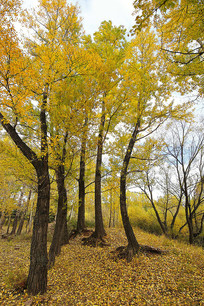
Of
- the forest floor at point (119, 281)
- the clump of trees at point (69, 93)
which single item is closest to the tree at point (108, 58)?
the clump of trees at point (69, 93)

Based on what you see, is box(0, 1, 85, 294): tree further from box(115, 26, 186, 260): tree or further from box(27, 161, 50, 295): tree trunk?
box(115, 26, 186, 260): tree

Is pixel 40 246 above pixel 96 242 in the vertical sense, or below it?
above

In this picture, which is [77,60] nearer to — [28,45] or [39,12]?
[28,45]

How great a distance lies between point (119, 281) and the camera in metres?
→ 3.67

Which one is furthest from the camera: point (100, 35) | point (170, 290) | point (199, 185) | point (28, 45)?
point (199, 185)

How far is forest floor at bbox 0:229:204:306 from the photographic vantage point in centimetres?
301

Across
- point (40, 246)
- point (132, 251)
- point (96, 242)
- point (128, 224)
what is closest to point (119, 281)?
point (132, 251)

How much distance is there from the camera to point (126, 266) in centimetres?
426

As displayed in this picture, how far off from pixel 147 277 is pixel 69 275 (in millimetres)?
2257

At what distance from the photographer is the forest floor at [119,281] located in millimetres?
3006

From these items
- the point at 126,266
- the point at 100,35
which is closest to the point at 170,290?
the point at 126,266

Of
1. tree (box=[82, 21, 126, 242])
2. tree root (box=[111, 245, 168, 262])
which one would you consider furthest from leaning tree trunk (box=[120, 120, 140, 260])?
tree (box=[82, 21, 126, 242])

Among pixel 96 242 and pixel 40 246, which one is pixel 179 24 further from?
pixel 96 242

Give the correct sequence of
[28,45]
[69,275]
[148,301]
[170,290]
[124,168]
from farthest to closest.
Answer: [124,168] → [69,275] → [28,45] → [170,290] → [148,301]
